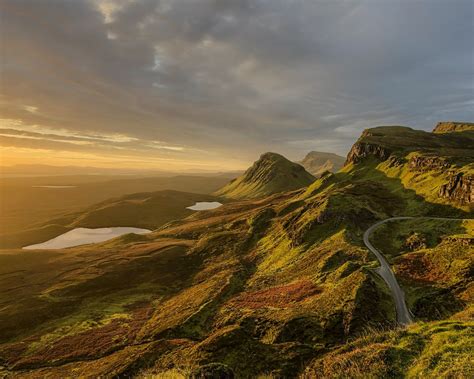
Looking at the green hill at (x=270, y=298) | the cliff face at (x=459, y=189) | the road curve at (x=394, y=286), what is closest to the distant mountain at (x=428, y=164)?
the cliff face at (x=459, y=189)

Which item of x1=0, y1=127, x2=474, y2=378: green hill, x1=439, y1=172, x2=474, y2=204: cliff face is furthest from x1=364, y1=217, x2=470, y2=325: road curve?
x1=439, y1=172, x2=474, y2=204: cliff face

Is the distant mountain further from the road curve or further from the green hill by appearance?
the road curve

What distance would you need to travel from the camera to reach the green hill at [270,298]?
23484 millimetres

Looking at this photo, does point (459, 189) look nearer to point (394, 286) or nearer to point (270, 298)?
point (394, 286)

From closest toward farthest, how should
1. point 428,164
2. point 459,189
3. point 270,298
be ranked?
point 270,298
point 459,189
point 428,164

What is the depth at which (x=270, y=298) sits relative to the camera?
176ft

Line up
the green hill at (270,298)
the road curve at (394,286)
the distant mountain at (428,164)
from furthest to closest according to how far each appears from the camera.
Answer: the distant mountain at (428,164)
the road curve at (394,286)
the green hill at (270,298)

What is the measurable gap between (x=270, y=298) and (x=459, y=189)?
2721 inches

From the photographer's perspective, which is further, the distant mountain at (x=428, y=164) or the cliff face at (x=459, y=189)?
the distant mountain at (x=428, y=164)

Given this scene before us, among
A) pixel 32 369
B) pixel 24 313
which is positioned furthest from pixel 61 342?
pixel 24 313

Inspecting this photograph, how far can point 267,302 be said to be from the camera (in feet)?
170

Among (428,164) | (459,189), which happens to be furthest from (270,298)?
(428,164)

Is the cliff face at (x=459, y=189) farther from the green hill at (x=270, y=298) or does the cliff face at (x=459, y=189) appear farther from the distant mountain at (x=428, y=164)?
the green hill at (x=270, y=298)

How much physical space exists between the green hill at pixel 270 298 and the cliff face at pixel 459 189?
3.81 ft
